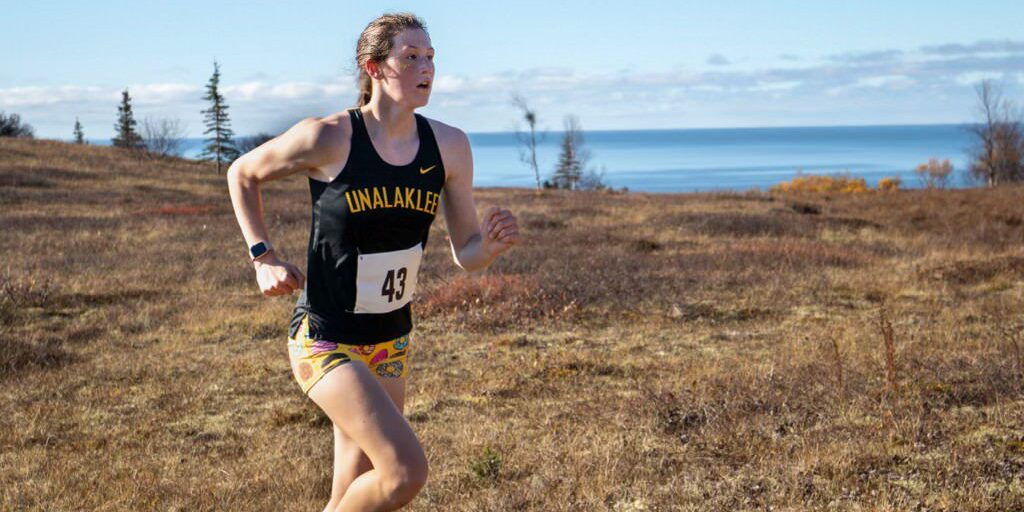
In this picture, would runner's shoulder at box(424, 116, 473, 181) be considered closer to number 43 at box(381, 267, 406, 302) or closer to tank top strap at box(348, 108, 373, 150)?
tank top strap at box(348, 108, 373, 150)

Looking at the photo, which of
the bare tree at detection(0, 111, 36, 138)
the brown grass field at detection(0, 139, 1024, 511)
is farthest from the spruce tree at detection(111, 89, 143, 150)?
the brown grass field at detection(0, 139, 1024, 511)

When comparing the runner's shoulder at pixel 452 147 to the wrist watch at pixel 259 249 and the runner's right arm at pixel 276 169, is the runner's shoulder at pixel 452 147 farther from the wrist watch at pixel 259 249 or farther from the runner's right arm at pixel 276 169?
the wrist watch at pixel 259 249

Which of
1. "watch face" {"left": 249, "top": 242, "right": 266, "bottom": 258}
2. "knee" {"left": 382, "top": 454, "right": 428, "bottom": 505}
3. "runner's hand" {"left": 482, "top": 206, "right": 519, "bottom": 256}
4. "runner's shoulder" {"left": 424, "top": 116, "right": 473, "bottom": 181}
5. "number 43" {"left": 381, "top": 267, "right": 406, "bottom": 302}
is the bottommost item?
"knee" {"left": 382, "top": 454, "right": 428, "bottom": 505}

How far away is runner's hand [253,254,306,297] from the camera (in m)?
3.48

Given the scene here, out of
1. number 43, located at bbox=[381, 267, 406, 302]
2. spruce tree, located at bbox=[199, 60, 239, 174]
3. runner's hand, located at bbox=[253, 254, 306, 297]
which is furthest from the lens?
spruce tree, located at bbox=[199, 60, 239, 174]

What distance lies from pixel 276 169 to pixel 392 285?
61 cm

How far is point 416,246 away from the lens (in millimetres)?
3879

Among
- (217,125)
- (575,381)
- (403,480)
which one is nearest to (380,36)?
(403,480)

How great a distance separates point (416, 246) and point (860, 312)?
896 centimetres

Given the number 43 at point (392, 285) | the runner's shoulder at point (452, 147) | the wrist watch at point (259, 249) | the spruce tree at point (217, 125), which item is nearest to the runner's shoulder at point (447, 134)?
the runner's shoulder at point (452, 147)

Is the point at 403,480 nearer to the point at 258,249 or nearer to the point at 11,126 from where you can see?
the point at 258,249

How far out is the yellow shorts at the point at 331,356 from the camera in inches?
143

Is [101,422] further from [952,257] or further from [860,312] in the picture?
[952,257]

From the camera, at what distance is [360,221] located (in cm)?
363
